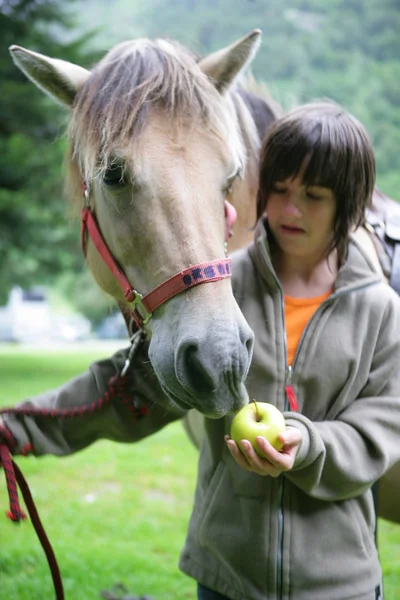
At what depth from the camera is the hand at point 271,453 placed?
136 centimetres

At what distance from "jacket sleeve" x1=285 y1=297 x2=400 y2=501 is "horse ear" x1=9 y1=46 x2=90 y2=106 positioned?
1205 millimetres

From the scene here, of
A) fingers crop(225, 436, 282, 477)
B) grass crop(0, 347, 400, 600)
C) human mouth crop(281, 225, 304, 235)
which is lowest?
grass crop(0, 347, 400, 600)

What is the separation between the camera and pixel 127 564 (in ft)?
11.6

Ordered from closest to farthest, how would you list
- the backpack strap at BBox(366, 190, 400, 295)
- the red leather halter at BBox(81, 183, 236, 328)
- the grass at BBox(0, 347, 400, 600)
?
1. the red leather halter at BBox(81, 183, 236, 328)
2. the backpack strap at BBox(366, 190, 400, 295)
3. the grass at BBox(0, 347, 400, 600)

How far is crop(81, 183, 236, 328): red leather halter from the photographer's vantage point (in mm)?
1517

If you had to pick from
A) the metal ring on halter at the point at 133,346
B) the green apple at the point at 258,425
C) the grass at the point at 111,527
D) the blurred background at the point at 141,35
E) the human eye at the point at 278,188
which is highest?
the human eye at the point at 278,188

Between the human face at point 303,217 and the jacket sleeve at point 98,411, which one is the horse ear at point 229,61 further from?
the jacket sleeve at point 98,411

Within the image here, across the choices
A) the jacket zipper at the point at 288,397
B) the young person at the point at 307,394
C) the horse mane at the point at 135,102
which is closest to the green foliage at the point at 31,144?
the horse mane at the point at 135,102

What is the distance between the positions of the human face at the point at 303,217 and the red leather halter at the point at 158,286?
0.51ft

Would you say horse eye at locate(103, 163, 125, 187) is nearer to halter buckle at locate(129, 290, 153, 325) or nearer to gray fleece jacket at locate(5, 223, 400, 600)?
halter buckle at locate(129, 290, 153, 325)

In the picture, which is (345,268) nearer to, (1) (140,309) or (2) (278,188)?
(2) (278,188)

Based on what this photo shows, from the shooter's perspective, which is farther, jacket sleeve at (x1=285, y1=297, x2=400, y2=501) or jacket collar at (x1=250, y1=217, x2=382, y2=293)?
jacket collar at (x1=250, y1=217, x2=382, y2=293)

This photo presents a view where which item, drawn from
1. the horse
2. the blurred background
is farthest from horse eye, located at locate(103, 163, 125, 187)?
the blurred background

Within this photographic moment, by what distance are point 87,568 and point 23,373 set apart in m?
8.74
